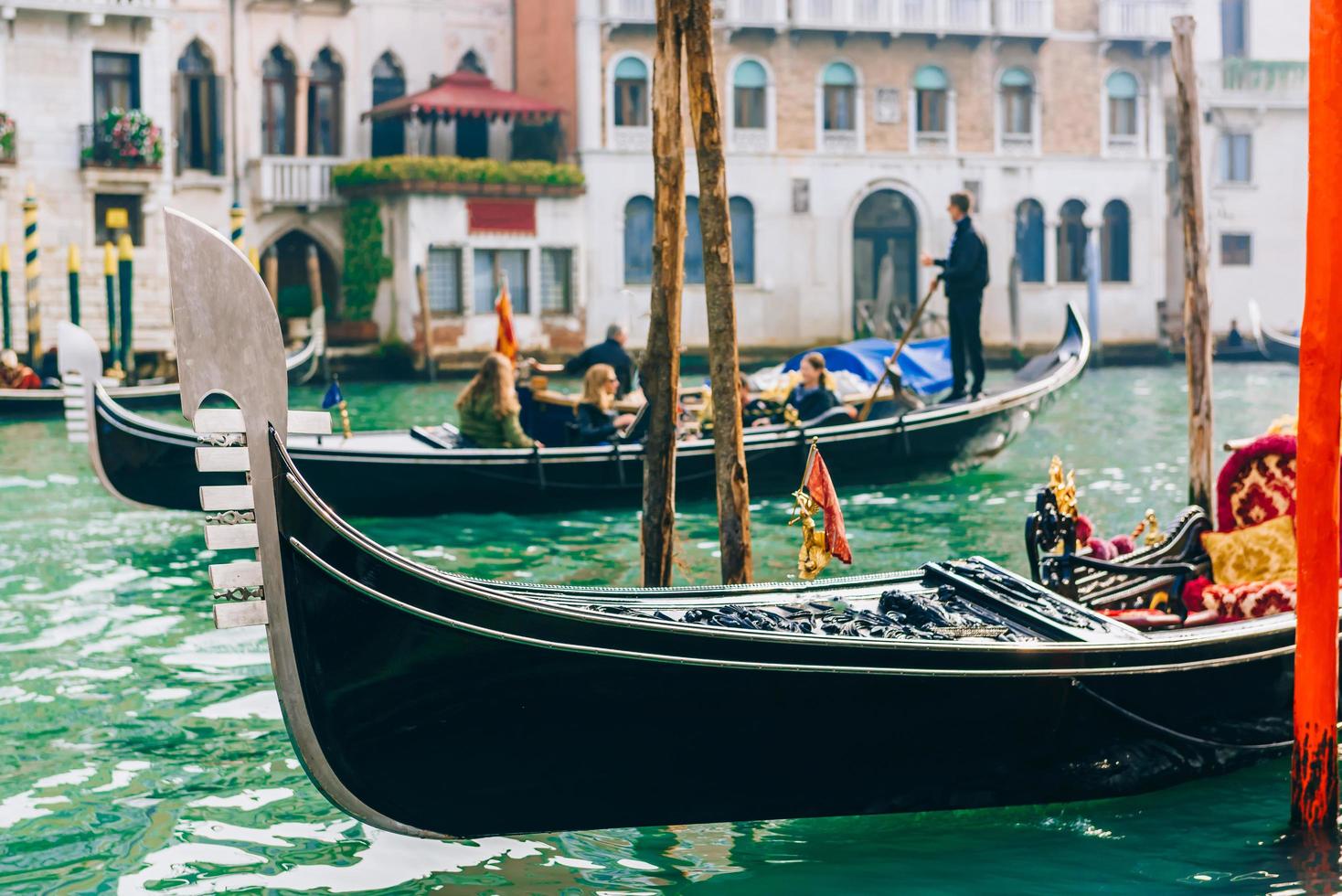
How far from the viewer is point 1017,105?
20797mm

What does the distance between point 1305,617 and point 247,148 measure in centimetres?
1634

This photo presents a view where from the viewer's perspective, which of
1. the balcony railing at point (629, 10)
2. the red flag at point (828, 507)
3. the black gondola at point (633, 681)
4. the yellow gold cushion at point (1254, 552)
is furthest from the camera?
the balcony railing at point (629, 10)

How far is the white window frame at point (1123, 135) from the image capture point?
826 inches

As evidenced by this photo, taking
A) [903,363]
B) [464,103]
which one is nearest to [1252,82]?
[464,103]

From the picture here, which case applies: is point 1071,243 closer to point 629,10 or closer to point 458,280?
point 629,10

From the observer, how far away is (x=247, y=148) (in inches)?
725

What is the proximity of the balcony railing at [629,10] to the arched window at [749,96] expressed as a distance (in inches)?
52.4

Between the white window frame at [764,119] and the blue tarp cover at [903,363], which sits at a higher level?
the white window frame at [764,119]

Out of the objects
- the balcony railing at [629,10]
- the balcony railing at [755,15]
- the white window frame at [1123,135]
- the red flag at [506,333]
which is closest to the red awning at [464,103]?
the balcony railing at [629,10]

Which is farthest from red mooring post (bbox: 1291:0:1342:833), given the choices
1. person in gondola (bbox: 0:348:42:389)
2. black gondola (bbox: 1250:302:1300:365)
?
black gondola (bbox: 1250:302:1300:365)

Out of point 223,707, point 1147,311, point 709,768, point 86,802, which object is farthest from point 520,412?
point 1147,311

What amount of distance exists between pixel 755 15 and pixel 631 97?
169 cm

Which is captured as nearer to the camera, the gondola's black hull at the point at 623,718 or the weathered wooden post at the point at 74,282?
the gondola's black hull at the point at 623,718

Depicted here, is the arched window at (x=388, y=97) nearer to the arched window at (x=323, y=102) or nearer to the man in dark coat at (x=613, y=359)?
the arched window at (x=323, y=102)
